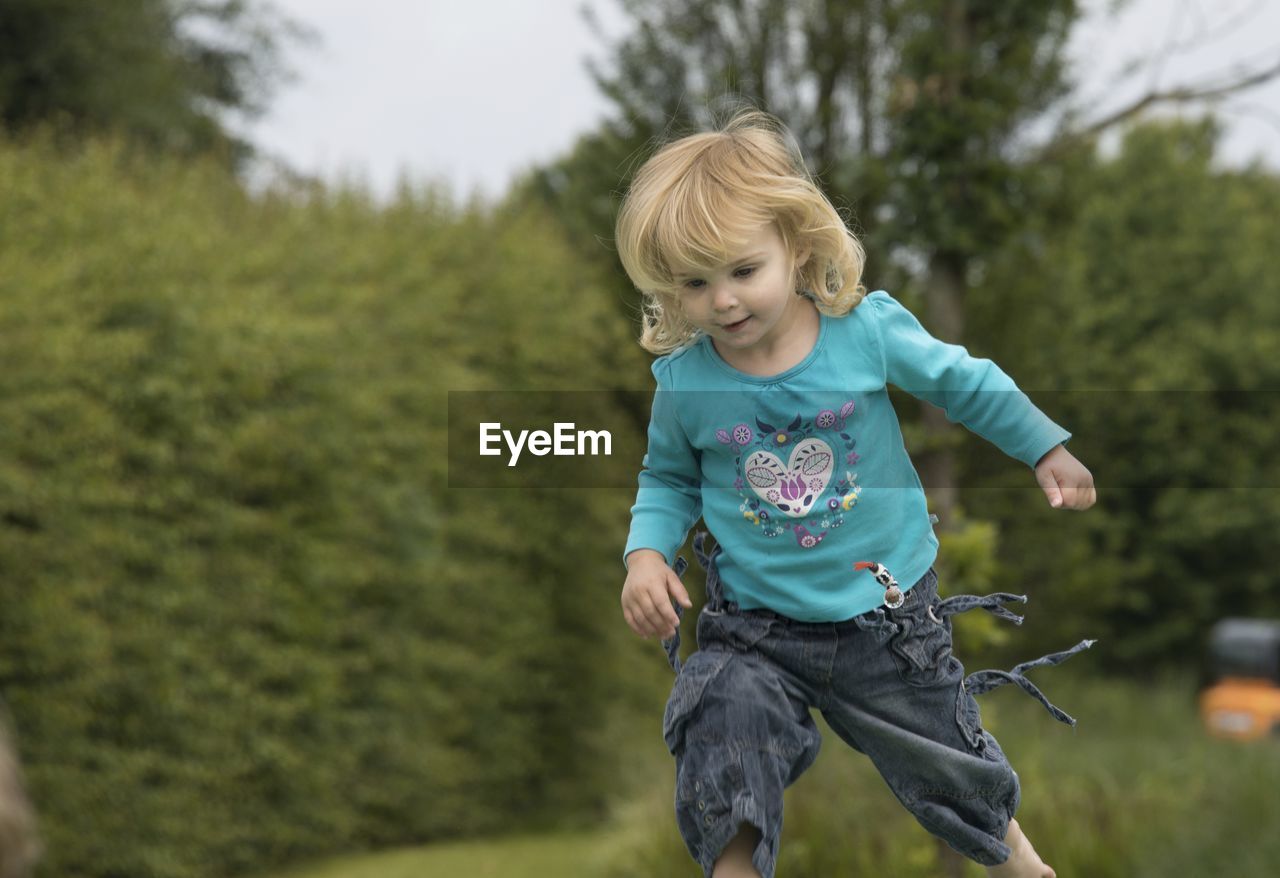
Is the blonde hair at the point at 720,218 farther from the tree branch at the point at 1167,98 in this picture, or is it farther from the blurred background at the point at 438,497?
the tree branch at the point at 1167,98

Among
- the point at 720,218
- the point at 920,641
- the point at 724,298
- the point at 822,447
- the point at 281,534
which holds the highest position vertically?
the point at 720,218

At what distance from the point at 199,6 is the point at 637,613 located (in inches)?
733

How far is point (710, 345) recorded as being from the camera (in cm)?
237

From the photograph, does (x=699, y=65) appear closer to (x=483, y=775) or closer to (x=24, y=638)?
(x=24, y=638)

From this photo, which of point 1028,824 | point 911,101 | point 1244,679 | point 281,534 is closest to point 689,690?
point 911,101

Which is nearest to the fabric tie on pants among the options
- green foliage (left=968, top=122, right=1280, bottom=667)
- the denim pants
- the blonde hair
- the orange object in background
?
the denim pants

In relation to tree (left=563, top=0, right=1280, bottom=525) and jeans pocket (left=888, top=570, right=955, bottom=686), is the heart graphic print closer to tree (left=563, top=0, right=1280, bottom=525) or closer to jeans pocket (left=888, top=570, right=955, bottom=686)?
jeans pocket (left=888, top=570, right=955, bottom=686)

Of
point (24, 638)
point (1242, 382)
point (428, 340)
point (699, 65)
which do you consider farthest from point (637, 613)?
point (1242, 382)

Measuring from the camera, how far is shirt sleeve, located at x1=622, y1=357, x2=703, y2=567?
2354mm

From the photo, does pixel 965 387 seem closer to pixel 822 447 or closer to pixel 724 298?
pixel 822 447

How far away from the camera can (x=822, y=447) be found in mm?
2275

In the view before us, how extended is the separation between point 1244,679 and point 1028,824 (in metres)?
12.0

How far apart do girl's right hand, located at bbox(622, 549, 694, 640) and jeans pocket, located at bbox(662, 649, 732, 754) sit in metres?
0.09

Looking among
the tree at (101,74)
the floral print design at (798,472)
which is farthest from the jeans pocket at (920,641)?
the tree at (101,74)
